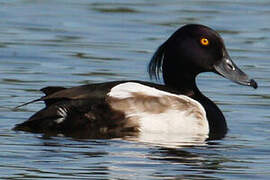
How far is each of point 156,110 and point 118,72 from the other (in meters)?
3.26

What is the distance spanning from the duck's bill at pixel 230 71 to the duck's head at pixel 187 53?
80 millimetres

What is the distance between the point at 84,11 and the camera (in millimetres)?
17781

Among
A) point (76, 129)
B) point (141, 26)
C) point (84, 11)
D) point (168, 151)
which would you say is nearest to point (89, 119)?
point (76, 129)

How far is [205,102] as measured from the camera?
10664 mm

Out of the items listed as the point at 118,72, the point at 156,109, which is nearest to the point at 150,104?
the point at 156,109

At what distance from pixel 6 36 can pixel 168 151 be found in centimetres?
670

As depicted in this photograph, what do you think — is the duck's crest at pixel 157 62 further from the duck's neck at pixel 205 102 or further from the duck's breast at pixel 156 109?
the duck's breast at pixel 156 109

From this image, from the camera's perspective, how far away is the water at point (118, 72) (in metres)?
8.55

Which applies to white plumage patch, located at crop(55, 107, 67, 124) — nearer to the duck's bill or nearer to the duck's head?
the duck's head

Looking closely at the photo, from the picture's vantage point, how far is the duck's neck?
1040 centimetres

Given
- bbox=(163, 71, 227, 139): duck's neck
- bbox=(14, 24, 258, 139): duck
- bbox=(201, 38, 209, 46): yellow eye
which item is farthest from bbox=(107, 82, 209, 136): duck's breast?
bbox=(201, 38, 209, 46): yellow eye

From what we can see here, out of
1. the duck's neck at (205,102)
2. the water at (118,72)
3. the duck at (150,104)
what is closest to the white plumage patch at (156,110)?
the duck at (150,104)

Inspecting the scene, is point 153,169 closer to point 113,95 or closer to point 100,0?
point 113,95

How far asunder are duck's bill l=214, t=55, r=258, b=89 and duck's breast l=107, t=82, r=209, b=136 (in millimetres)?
828
